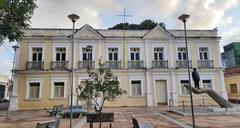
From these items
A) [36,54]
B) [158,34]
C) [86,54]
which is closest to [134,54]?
[158,34]

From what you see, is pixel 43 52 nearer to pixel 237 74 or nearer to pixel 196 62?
pixel 196 62

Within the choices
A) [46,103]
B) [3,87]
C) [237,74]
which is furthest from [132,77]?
[3,87]

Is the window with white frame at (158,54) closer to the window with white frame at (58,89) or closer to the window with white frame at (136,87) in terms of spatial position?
the window with white frame at (136,87)

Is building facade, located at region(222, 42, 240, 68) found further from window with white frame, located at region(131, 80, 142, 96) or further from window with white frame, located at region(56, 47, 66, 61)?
window with white frame, located at region(56, 47, 66, 61)

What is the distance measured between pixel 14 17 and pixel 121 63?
1156cm

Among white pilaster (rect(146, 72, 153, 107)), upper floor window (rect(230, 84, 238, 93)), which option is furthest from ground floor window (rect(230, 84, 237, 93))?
white pilaster (rect(146, 72, 153, 107))

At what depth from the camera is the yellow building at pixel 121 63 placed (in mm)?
22266

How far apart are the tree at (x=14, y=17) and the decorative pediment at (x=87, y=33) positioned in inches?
283

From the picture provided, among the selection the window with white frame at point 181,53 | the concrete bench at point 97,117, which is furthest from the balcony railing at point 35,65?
the window with white frame at point 181,53

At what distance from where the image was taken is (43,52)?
23.0 meters

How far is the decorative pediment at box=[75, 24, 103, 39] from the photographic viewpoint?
23578 millimetres

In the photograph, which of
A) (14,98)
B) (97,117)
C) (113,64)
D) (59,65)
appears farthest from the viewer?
(113,64)

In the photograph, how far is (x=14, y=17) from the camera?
15477 millimetres

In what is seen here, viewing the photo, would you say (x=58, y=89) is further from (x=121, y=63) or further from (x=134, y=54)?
(x=134, y=54)
